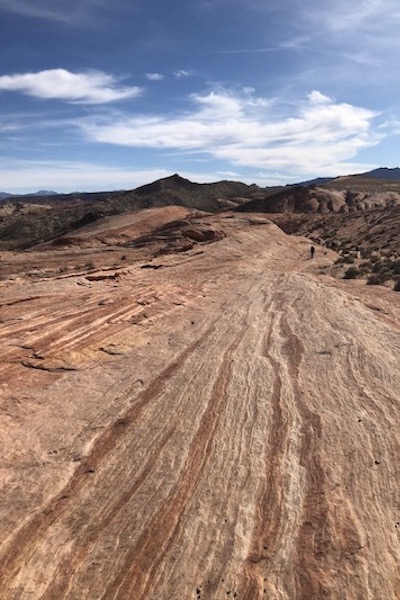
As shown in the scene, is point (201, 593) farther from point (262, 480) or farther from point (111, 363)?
point (111, 363)

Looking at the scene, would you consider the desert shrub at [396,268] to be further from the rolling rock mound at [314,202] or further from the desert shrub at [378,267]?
the rolling rock mound at [314,202]

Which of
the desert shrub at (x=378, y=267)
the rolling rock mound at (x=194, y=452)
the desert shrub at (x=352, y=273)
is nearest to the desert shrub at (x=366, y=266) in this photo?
the desert shrub at (x=378, y=267)

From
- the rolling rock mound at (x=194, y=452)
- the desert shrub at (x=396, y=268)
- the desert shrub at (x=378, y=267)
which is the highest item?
the rolling rock mound at (x=194, y=452)

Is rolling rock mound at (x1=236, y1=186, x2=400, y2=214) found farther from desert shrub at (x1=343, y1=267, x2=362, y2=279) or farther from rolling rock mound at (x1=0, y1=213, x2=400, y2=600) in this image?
rolling rock mound at (x1=0, y1=213, x2=400, y2=600)

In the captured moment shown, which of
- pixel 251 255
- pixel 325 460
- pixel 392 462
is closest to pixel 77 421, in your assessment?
pixel 325 460

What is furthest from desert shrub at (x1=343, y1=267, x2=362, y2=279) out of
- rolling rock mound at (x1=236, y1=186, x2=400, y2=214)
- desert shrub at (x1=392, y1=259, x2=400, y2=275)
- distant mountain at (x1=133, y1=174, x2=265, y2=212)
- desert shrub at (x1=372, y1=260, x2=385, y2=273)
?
distant mountain at (x1=133, y1=174, x2=265, y2=212)

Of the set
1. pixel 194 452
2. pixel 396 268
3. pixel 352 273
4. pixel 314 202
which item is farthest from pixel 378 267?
pixel 314 202

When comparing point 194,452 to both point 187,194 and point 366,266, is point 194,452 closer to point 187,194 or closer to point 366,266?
point 366,266
